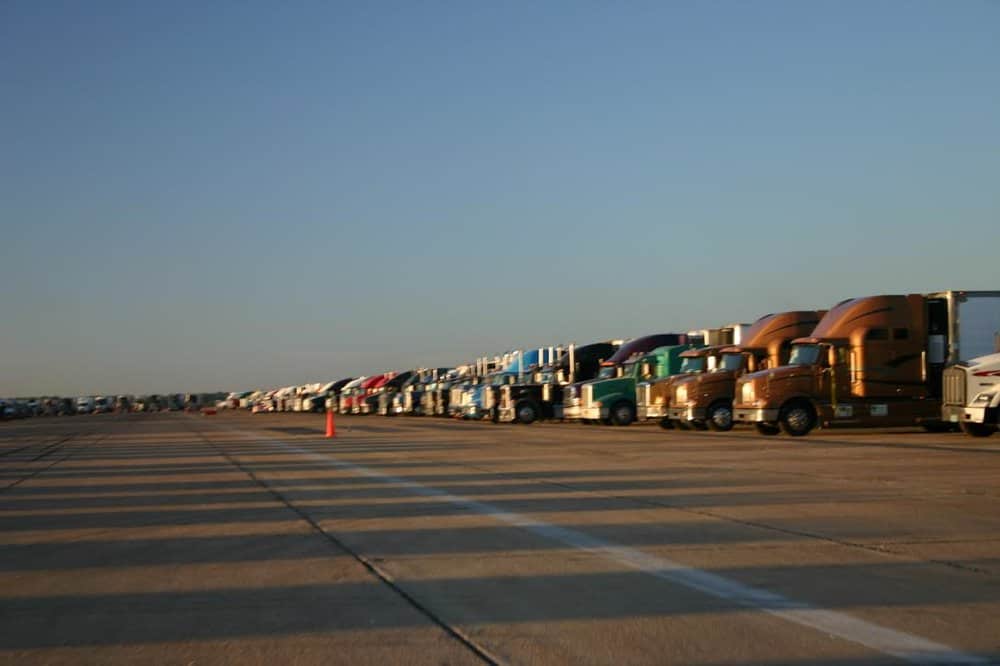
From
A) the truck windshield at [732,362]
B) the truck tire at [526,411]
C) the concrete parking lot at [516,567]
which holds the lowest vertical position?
the concrete parking lot at [516,567]

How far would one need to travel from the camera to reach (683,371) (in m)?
36.4

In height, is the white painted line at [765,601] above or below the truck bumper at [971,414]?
below

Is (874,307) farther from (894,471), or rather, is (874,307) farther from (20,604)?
(20,604)

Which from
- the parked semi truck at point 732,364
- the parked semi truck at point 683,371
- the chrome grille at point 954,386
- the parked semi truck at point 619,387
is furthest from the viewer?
the parked semi truck at point 619,387

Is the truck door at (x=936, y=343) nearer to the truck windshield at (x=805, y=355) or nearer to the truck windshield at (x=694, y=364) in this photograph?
the truck windshield at (x=805, y=355)

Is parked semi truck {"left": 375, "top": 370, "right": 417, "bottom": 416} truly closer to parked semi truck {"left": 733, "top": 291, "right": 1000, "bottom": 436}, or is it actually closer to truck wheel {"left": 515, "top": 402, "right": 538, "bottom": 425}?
truck wheel {"left": 515, "top": 402, "right": 538, "bottom": 425}

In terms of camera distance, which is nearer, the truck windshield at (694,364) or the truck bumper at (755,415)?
the truck bumper at (755,415)

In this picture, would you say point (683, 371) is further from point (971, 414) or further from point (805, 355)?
point (971, 414)

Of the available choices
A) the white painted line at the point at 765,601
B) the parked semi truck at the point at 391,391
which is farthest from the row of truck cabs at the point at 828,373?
the parked semi truck at the point at 391,391

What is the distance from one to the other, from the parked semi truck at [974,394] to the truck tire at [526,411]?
874 inches

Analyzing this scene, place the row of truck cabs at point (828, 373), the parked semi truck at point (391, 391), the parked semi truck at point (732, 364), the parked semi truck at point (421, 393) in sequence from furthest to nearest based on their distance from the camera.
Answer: the parked semi truck at point (391, 391) < the parked semi truck at point (421, 393) < the parked semi truck at point (732, 364) < the row of truck cabs at point (828, 373)

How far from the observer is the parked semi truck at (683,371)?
114 ft

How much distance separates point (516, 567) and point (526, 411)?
38.9 metres

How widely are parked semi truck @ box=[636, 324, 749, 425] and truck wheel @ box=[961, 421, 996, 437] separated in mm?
8029
